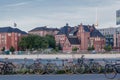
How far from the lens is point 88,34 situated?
517ft

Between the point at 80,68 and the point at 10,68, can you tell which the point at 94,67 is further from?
the point at 10,68

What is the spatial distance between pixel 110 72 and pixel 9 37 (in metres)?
132

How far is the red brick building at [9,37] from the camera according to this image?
517 ft

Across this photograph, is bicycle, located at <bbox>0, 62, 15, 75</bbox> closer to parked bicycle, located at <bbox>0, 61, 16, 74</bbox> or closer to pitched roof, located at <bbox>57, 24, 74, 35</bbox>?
parked bicycle, located at <bbox>0, 61, 16, 74</bbox>

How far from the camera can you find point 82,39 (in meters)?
156

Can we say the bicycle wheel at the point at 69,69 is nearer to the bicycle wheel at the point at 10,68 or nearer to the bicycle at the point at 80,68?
the bicycle at the point at 80,68

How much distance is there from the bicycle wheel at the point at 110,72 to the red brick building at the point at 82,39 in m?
123

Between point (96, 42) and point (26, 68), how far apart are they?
416 feet

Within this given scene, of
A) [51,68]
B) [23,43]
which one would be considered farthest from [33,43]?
[51,68]

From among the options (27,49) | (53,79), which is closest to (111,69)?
(53,79)

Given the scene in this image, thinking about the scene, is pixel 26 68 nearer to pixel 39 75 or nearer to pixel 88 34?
pixel 39 75

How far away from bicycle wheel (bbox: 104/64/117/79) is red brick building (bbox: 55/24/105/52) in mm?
123288

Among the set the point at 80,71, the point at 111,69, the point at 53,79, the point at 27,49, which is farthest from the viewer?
the point at 27,49

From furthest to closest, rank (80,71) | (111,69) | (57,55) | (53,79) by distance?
(57,55) → (80,71) → (111,69) → (53,79)
